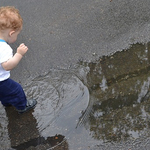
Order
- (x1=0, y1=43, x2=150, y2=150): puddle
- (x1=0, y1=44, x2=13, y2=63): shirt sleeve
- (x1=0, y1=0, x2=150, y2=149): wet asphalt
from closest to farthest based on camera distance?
(x1=0, y1=44, x2=13, y2=63): shirt sleeve → (x1=0, y1=43, x2=150, y2=150): puddle → (x1=0, y1=0, x2=150, y2=149): wet asphalt

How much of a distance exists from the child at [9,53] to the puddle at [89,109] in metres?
0.28

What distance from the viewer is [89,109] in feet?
10.0

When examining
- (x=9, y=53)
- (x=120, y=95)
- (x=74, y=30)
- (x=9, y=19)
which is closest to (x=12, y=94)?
(x=9, y=53)

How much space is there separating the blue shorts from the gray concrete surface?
→ 20.3 inches

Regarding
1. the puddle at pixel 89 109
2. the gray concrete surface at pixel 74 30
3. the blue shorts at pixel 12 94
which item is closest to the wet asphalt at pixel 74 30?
the gray concrete surface at pixel 74 30

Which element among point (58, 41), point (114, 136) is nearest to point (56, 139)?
point (114, 136)

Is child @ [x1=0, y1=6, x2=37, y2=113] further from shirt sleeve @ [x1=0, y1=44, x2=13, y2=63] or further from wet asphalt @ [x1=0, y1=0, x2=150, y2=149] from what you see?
wet asphalt @ [x1=0, y1=0, x2=150, y2=149]

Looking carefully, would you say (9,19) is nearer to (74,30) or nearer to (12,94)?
(12,94)

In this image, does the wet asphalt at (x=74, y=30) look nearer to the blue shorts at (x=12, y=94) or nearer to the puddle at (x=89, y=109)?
the puddle at (x=89, y=109)

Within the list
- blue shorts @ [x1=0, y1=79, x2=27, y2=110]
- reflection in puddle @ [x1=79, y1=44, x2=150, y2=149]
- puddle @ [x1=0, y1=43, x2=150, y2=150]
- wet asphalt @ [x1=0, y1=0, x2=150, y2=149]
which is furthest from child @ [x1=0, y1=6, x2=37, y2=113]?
reflection in puddle @ [x1=79, y1=44, x2=150, y2=149]

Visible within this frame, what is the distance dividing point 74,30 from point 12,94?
62.0 inches

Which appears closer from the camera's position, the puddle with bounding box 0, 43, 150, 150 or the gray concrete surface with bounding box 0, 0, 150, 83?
the puddle with bounding box 0, 43, 150, 150

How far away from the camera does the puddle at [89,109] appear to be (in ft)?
9.11

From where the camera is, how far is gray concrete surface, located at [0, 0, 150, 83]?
3743 millimetres
